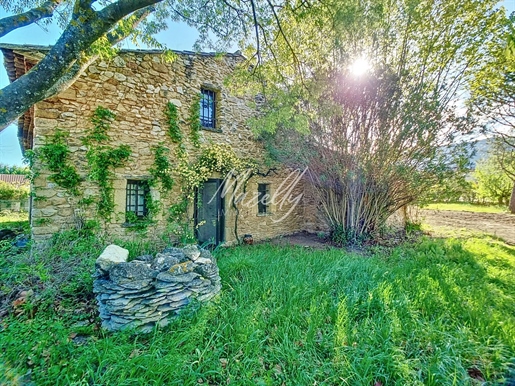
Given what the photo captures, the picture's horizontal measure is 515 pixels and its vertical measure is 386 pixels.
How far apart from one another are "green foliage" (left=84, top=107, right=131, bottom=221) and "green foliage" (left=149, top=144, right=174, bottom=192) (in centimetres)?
75

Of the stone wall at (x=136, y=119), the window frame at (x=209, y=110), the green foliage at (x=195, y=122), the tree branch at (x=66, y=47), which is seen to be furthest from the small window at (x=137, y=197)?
the tree branch at (x=66, y=47)

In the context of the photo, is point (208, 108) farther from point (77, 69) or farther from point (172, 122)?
point (77, 69)

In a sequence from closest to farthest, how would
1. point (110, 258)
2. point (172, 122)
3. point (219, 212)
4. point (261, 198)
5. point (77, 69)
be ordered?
1. point (110, 258)
2. point (77, 69)
3. point (172, 122)
4. point (219, 212)
5. point (261, 198)

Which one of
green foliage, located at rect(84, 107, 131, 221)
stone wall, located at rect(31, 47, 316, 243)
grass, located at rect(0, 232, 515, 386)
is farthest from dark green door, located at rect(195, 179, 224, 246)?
grass, located at rect(0, 232, 515, 386)

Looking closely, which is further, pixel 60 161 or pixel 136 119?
pixel 136 119

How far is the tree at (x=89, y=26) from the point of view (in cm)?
289

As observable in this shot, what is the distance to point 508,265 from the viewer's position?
5707 millimetres

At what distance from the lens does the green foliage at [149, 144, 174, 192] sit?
608cm

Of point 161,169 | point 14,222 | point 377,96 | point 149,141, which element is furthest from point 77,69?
point 14,222

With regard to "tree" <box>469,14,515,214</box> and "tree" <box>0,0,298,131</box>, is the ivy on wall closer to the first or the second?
"tree" <box>0,0,298,131</box>

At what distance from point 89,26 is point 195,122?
391 centimetres

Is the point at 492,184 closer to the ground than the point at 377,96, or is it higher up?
closer to the ground

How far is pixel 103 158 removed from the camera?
532 cm

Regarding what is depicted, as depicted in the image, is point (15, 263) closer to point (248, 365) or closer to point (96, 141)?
point (96, 141)
